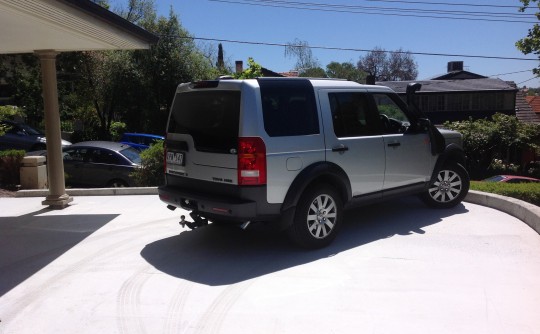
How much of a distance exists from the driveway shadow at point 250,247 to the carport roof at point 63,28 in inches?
117

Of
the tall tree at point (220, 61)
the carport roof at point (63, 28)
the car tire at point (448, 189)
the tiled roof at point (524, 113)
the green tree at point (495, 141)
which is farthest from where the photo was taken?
the tiled roof at point (524, 113)

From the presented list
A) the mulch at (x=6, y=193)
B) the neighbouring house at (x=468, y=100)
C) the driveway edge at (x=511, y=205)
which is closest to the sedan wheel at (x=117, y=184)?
the mulch at (x=6, y=193)

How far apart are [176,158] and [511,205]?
4828mm

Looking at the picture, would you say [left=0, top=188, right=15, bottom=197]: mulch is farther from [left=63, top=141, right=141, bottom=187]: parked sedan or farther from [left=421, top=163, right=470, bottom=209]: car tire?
[left=421, top=163, right=470, bottom=209]: car tire

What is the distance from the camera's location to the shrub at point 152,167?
9.84 metres

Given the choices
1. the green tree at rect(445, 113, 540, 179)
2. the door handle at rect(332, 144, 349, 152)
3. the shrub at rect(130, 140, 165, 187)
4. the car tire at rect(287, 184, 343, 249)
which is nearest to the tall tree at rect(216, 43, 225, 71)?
the green tree at rect(445, 113, 540, 179)

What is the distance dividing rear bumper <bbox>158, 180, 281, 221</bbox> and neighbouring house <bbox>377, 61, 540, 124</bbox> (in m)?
38.2

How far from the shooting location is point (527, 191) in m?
7.86

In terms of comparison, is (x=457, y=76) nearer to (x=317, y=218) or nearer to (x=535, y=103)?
(x=535, y=103)

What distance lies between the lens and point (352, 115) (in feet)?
19.1

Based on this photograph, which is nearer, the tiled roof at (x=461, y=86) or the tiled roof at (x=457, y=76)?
the tiled roof at (x=461, y=86)

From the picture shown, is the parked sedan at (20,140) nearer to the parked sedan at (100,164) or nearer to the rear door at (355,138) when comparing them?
the parked sedan at (100,164)

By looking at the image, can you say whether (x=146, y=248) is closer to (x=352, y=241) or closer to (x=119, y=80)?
(x=352, y=241)

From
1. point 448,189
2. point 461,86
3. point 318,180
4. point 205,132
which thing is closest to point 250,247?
point 318,180
